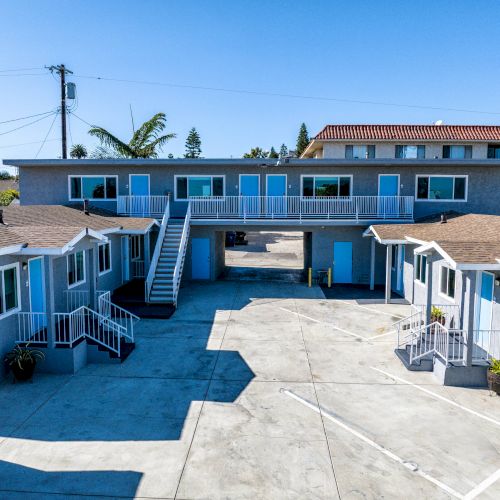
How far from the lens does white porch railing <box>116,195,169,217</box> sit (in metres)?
21.9

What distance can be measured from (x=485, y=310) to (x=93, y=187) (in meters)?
19.6

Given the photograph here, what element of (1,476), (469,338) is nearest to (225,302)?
(469,338)

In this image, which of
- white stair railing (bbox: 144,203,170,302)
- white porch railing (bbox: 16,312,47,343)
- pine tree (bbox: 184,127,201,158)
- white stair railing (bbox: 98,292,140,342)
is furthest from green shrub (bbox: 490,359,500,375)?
pine tree (bbox: 184,127,201,158)

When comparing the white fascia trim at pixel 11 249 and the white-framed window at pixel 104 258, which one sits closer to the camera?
the white fascia trim at pixel 11 249

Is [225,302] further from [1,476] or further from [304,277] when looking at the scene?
[1,476]

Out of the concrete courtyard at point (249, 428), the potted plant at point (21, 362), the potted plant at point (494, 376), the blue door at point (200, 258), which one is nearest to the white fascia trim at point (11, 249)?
the potted plant at point (21, 362)

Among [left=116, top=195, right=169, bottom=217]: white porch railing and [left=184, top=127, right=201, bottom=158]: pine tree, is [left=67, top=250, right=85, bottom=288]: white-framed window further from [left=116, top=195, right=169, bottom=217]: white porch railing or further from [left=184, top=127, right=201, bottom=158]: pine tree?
[left=184, top=127, right=201, bottom=158]: pine tree

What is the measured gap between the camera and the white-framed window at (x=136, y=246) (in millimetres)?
21453

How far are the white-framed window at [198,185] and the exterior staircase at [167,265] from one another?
6.77 ft

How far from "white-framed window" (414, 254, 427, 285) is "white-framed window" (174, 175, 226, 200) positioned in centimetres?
1065

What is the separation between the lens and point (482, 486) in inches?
249

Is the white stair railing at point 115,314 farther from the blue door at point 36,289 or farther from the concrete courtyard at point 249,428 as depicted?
the blue door at point 36,289

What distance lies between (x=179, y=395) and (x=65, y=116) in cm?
2434

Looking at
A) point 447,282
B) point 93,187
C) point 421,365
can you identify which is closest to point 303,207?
point 447,282
